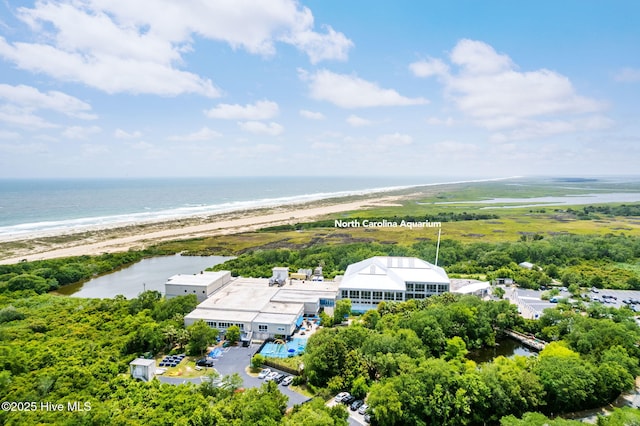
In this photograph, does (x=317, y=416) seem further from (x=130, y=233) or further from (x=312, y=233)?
(x=130, y=233)

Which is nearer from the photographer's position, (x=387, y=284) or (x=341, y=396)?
(x=341, y=396)

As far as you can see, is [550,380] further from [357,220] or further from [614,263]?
[357,220]

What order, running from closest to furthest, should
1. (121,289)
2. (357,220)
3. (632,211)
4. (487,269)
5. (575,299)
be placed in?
(575,299)
(121,289)
(487,269)
(357,220)
(632,211)

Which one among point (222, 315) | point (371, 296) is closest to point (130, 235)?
point (222, 315)

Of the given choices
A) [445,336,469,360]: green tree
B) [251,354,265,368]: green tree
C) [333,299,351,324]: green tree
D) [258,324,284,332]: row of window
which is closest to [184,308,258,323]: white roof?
[258,324,284,332]: row of window

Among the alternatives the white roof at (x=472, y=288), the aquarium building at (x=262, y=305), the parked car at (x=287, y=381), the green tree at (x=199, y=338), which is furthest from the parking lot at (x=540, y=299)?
the green tree at (x=199, y=338)

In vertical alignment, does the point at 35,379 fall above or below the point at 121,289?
above

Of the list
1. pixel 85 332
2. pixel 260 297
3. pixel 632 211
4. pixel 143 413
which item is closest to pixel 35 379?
pixel 143 413
